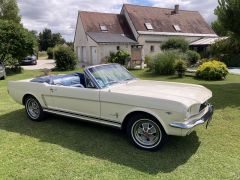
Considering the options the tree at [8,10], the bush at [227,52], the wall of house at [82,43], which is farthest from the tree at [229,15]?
the tree at [8,10]

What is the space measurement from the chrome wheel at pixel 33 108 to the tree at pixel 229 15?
8.62m

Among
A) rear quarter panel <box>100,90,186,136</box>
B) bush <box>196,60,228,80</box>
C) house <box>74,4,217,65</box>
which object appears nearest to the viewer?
rear quarter panel <box>100,90,186,136</box>

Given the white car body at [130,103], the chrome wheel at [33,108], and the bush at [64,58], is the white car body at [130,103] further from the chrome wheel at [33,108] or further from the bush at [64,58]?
the bush at [64,58]

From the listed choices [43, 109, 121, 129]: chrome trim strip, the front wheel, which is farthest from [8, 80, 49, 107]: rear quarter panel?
Answer: the front wheel

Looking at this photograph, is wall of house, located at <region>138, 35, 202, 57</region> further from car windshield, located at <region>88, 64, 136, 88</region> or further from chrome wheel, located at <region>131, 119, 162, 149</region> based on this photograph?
chrome wheel, located at <region>131, 119, 162, 149</region>

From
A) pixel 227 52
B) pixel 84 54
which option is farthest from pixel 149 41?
pixel 227 52

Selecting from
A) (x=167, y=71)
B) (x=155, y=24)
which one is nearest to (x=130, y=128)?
(x=167, y=71)

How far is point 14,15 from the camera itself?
3772 cm

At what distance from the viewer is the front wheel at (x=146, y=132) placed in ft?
14.7

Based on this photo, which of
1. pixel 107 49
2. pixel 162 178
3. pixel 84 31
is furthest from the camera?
pixel 84 31

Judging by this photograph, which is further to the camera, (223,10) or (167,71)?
(167,71)

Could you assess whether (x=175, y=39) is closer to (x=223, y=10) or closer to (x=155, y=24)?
(x=155, y=24)

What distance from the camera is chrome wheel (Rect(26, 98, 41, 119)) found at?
650 centimetres

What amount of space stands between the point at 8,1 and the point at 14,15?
6.75ft
